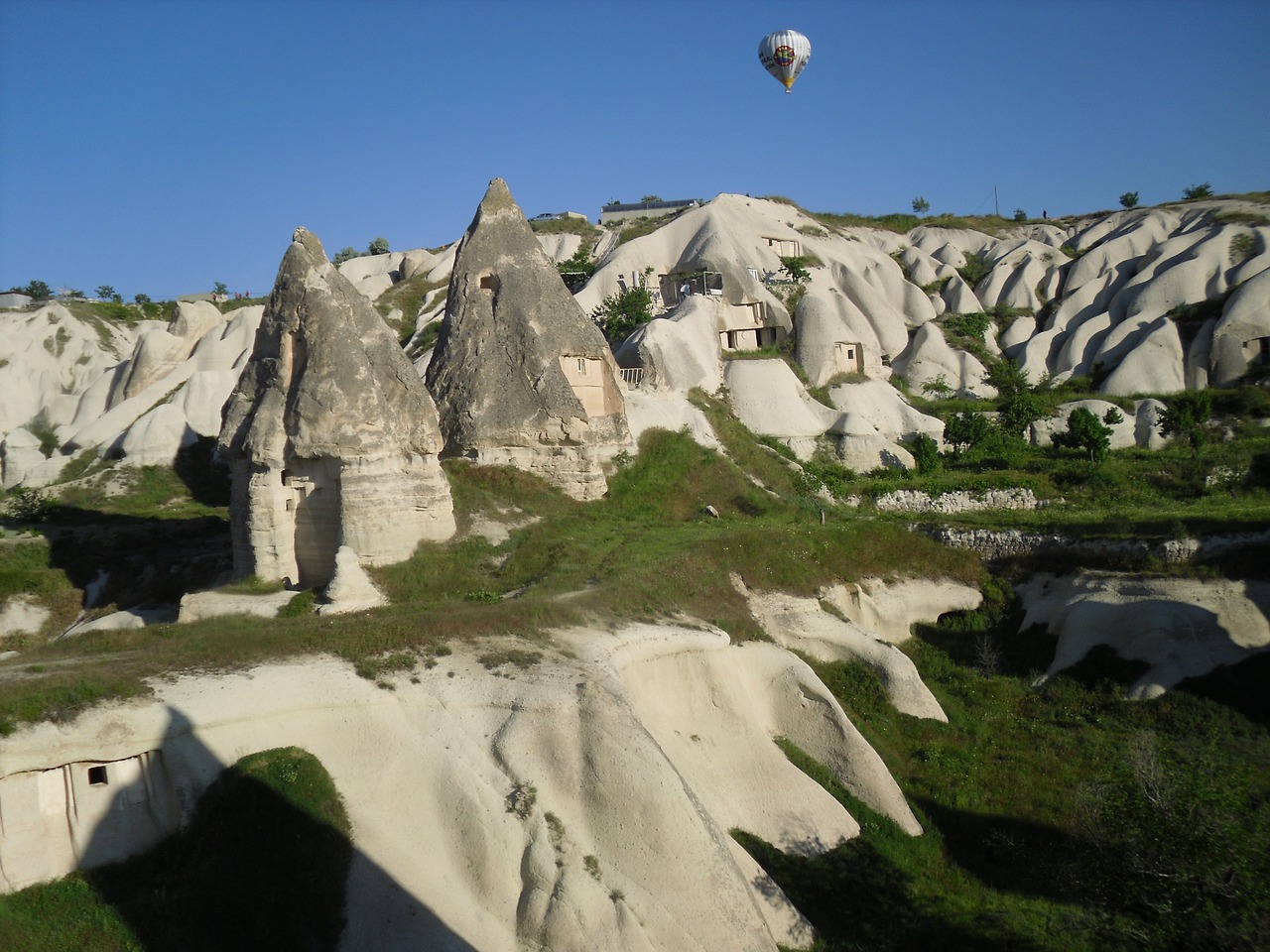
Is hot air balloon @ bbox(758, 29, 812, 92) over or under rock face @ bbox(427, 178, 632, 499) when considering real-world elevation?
over

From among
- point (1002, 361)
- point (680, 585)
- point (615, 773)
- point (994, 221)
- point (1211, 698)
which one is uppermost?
point (994, 221)

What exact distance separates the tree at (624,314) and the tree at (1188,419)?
20.9 m

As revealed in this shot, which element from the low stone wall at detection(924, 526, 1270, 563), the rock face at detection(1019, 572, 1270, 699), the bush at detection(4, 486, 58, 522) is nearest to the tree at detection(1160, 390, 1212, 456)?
the low stone wall at detection(924, 526, 1270, 563)

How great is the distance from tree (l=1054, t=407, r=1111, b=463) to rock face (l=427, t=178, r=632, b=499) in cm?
1959

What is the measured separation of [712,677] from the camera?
16.6 meters

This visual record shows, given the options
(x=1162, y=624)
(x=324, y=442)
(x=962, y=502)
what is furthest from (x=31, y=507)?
(x=1162, y=624)

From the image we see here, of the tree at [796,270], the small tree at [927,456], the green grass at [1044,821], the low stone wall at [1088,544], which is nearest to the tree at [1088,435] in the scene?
the small tree at [927,456]

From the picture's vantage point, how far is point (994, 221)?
74.8 metres

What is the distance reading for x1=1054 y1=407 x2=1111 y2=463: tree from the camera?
37.2 metres

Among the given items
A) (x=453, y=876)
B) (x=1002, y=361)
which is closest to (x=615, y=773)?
(x=453, y=876)

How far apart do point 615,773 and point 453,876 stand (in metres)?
2.24

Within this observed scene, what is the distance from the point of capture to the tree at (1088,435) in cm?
3719

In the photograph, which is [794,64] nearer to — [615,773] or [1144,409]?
[1144,409]

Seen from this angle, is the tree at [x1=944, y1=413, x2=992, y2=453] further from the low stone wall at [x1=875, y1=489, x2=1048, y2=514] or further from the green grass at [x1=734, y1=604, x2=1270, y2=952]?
the green grass at [x1=734, y1=604, x2=1270, y2=952]
